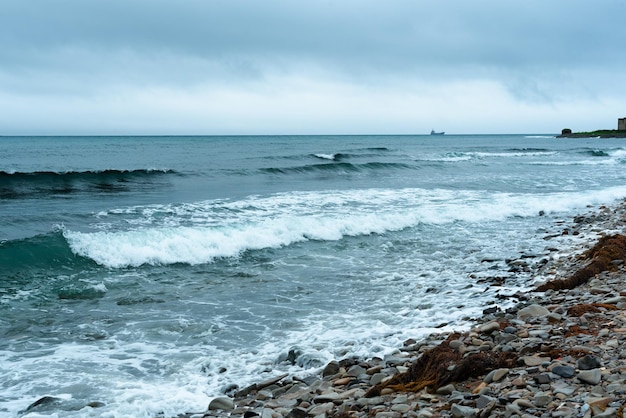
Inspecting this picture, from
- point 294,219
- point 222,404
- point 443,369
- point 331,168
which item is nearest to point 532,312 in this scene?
point 443,369

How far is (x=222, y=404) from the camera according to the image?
16.7 ft

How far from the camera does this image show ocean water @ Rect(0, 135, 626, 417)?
6039mm

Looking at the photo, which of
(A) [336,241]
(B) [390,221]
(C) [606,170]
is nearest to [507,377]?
(A) [336,241]

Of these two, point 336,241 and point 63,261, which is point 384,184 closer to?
point 336,241

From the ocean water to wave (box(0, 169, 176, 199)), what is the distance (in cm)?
26

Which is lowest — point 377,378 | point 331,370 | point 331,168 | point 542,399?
point 331,370

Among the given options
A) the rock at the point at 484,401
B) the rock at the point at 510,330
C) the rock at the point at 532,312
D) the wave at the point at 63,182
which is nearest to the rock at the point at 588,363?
the rock at the point at 484,401

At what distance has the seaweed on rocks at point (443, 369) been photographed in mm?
4730

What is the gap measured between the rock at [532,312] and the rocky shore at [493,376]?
0.01 m

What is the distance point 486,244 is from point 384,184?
1441 centimetres

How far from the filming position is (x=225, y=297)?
29.6 ft

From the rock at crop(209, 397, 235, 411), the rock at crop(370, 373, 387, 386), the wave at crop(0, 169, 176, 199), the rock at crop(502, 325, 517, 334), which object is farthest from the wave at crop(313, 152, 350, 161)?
the rock at crop(209, 397, 235, 411)

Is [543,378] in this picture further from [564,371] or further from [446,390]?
[446,390]

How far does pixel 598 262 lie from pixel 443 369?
5.46 m
